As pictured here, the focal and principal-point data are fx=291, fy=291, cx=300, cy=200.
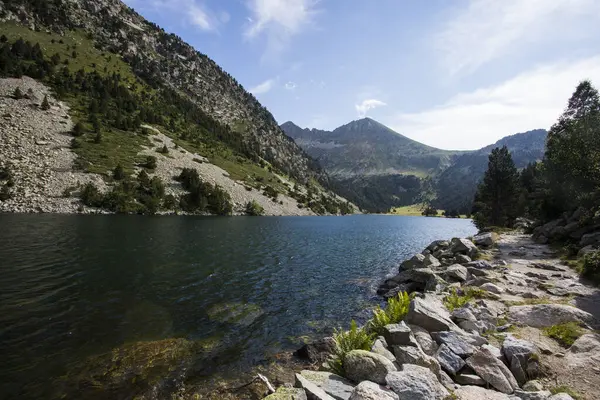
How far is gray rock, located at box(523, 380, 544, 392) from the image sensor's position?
26.4ft

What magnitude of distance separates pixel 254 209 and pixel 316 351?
10191 centimetres

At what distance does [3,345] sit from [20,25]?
191m

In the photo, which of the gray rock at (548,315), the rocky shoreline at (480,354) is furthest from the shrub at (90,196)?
the gray rock at (548,315)

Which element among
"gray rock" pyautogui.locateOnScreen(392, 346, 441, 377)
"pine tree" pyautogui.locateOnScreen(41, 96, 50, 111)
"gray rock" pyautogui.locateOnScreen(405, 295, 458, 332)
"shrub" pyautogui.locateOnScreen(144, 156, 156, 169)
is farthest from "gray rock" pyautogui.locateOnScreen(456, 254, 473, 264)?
"pine tree" pyautogui.locateOnScreen(41, 96, 50, 111)

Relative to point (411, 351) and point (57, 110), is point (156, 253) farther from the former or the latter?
point (57, 110)

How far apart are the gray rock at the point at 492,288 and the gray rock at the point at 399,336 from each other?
1041cm

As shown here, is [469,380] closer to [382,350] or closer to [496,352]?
[496,352]

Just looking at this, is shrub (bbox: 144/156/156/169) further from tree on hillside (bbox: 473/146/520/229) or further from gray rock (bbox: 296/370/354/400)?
gray rock (bbox: 296/370/354/400)

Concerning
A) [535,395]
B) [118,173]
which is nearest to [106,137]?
[118,173]

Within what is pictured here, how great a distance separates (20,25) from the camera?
13488cm

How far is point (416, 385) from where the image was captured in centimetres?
735

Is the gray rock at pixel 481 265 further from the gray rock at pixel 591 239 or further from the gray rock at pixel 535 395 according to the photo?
the gray rock at pixel 535 395

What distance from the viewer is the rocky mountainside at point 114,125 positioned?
81.3 m

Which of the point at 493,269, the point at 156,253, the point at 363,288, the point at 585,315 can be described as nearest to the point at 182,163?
the point at 156,253
